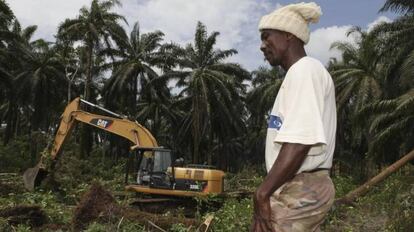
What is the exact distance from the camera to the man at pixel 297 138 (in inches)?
87.4

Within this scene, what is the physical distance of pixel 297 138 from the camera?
2.20 m

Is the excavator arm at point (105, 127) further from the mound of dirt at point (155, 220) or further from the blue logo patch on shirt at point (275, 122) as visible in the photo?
the blue logo patch on shirt at point (275, 122)

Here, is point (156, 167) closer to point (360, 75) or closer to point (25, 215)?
point (25, 215)

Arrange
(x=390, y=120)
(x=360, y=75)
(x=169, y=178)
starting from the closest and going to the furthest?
(x=169, y=178) → (x=390, y=120) → (x=360, y=75)

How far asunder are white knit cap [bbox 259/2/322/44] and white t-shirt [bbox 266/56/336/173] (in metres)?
0.13

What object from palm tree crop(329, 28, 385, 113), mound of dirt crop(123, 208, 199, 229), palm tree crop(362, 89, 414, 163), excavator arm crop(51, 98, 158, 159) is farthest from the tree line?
mound of dirt crop(123, 208, 199, 229)

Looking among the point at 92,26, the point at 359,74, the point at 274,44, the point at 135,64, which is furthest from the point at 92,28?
the point at 274,44

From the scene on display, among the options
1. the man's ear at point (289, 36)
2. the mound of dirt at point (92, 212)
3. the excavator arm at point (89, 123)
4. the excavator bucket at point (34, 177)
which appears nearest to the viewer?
the man's ear at point (289, 36)

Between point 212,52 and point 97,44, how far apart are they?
8.97 m

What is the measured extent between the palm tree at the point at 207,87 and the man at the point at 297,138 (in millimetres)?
40111

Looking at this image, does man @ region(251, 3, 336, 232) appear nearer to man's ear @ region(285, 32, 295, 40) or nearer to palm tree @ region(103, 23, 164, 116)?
man's ear @ region(285, 32, 295, 40)

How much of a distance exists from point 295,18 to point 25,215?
342 inches

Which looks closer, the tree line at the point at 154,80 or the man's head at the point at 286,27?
the man's head at the point at 286,27

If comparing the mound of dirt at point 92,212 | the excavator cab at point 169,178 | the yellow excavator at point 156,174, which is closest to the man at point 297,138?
the mound of dirt at point 92,212
